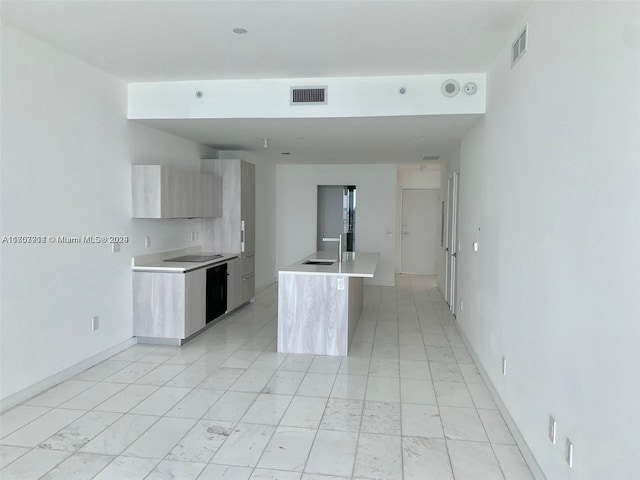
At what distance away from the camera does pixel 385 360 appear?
14.9ft

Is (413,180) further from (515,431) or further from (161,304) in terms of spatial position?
(515,431)

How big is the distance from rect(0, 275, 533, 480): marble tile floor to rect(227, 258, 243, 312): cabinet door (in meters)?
1.30

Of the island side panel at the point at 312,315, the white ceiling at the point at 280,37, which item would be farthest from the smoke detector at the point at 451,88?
the island side panel at the point at 312,315

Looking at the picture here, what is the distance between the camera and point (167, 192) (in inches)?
194

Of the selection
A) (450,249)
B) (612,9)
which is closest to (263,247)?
(450,249)

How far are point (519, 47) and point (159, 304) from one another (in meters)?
4.10

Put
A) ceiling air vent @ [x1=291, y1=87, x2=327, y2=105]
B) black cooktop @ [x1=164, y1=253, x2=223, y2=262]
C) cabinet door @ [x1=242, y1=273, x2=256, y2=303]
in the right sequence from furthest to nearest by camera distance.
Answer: cabinet door @ [x1=242, y1=273, x2=256, y2=303] → black cooktop @ [x1=164, y1=253, x2=223, y2=262] → ceiling air vent @ [x1=291, y1=87, x2=327, y2=105]

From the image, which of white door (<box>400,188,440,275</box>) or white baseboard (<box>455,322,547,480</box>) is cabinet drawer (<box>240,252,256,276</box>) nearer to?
white baseboard (<box>455,322,547,480</box>)

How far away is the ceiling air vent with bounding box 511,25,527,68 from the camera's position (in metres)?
2.91

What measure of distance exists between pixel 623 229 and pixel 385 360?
10.6 ft

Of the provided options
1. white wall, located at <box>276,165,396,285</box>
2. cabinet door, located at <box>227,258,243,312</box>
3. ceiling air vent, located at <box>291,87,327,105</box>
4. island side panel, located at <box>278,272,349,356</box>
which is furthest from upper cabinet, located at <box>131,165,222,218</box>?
white wall, located at <box>276,165,396,285</box>

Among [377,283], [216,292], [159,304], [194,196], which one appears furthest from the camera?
[377,283]

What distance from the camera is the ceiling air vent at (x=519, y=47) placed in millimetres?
2909

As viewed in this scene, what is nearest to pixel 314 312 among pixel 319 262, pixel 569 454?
pixel 319 262
